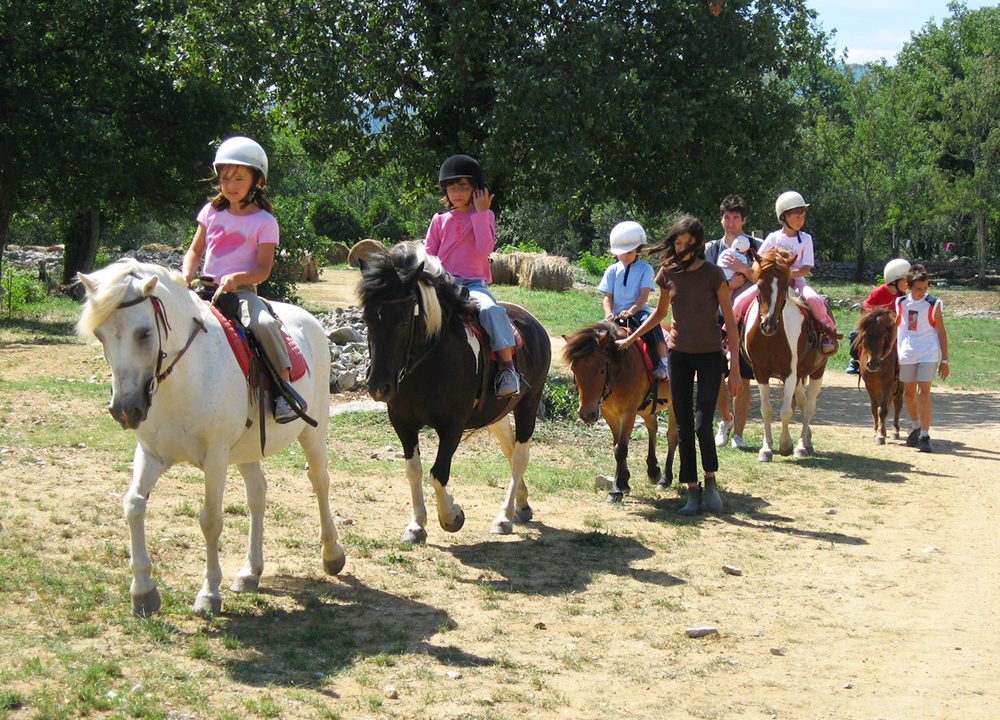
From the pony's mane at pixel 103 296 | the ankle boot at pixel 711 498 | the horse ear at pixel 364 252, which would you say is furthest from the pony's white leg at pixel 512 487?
the pony's mane at pixel 103 296

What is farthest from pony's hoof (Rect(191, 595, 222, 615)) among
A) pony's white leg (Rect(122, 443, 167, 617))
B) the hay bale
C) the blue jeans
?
the hay bale

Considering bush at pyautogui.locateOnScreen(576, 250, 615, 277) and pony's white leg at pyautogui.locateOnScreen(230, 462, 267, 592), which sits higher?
bush at pyautogui.locateOnScreen(576, 250, 615, 277)

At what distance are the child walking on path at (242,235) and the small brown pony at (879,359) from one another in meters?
9.11

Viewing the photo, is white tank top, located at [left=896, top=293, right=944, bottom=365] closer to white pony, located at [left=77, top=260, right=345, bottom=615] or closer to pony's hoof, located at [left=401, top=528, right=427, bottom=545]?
pony's hoof, located at [left=401, top=528, right=427, bottom=545]

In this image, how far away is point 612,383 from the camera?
9641 mm

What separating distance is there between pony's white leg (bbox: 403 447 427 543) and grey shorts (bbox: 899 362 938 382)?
7665 millimetres

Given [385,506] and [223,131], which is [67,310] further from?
[385,506]

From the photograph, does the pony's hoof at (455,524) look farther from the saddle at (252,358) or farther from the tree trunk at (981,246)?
the tree trunk at (981,246)

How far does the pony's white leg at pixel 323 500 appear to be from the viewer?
A: 6.97 m

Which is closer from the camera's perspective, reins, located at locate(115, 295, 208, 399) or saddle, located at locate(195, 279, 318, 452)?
reins, located at locate(115, 295, 208, 399)

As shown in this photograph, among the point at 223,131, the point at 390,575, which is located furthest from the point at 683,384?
the point at 223,131

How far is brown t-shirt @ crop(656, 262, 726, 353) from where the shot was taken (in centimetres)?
911

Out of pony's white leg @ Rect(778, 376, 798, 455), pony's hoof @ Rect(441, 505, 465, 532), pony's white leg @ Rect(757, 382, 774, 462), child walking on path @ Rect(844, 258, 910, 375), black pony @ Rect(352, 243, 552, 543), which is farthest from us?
child walking on path @ Rect(844, 258, 910, 375)

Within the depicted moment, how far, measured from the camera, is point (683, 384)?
371 inches
